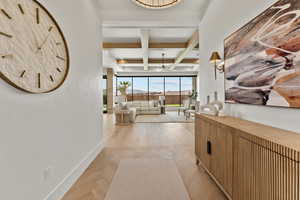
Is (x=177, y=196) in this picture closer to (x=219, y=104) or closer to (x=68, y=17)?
(x=219, y=104)

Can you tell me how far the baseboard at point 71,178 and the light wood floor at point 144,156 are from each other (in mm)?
59

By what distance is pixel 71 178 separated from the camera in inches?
81.5

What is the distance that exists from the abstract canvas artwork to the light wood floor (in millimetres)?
1219

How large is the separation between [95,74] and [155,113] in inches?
249

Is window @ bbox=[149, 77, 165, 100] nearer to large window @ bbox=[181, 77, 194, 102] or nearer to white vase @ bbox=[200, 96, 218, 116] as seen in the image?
large window @ bbox=[181, 77, 194, 102]

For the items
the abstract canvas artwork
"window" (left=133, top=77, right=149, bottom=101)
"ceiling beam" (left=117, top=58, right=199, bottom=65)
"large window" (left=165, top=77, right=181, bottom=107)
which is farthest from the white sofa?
the abstract canvas artwork

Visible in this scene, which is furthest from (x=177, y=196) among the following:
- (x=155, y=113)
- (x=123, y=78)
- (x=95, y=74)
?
(x=123, y=78)

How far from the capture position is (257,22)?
1742 millimetres

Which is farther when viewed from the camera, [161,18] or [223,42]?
[161,18]

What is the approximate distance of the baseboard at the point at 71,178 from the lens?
1731mm

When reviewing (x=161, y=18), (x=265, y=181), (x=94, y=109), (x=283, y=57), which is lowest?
(x=265, y=181)

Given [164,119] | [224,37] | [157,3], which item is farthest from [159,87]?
[224,37]

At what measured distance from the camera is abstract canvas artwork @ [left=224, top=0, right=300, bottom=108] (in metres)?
1.32

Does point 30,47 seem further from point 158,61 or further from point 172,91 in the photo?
point 172,91
